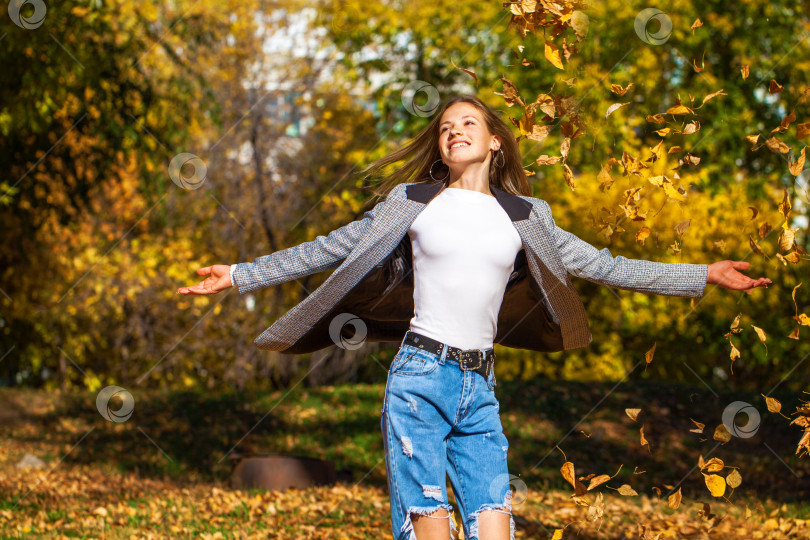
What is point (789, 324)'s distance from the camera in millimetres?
11719

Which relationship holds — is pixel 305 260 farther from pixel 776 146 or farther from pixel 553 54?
pixel 776 146

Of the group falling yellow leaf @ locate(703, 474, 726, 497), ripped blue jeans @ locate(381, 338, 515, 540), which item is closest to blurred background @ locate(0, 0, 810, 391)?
falling yellow leaf @ locate(703, 474, 726, 497)

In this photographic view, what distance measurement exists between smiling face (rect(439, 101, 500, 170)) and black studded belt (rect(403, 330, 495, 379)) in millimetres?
649

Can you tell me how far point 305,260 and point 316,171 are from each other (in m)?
11.4

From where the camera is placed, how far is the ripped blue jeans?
2803 millimetres

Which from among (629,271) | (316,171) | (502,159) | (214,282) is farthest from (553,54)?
(316,171)

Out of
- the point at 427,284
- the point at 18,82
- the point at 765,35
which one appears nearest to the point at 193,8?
the point at 18,82

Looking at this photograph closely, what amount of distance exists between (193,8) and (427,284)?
11634 millimetres

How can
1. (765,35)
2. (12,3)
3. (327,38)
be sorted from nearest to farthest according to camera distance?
(12,3)
(765,35)
(327,38)

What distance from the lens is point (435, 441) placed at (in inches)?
111

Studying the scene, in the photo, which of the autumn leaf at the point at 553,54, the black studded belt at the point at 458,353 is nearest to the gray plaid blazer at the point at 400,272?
the black studded belt at the point at 458,353

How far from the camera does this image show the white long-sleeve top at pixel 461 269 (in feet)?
9.48

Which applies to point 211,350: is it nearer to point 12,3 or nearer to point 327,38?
point 327,38

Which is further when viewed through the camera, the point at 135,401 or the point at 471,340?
the point at 135,401
